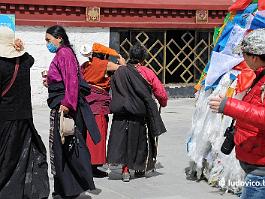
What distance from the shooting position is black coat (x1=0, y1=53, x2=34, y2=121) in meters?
4.90

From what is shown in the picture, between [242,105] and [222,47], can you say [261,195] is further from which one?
[222,47]

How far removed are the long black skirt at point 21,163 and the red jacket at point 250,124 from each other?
7.25ft

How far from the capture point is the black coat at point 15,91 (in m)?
4.90

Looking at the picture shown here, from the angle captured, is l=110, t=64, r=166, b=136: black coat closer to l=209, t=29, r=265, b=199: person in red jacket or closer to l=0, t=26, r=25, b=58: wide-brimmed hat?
l=0, t=26, r=25, b=58: wide-brimmed hat

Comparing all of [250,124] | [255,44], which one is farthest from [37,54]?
[250,124]

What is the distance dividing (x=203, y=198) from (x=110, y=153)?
1.33 metres

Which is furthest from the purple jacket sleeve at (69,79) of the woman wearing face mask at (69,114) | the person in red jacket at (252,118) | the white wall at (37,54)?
the white wall at (37,54)

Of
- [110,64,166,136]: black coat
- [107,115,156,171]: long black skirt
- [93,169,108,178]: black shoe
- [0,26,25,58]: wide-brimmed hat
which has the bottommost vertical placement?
[93,169,108,178]: black shoe

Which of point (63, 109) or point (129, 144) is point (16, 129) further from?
point (129, 144)

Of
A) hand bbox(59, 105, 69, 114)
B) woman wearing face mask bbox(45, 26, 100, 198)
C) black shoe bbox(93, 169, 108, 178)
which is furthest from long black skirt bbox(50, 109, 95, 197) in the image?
black shoe bbox(93, 169, 108, 178)

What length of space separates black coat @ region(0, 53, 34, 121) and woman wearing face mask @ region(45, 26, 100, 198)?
0.43 meters

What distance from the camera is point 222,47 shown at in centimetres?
→ 639

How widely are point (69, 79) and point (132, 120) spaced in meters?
1.49

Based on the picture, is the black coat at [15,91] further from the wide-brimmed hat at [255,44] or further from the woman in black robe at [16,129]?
the wide-brimmed hat at [255,44]
